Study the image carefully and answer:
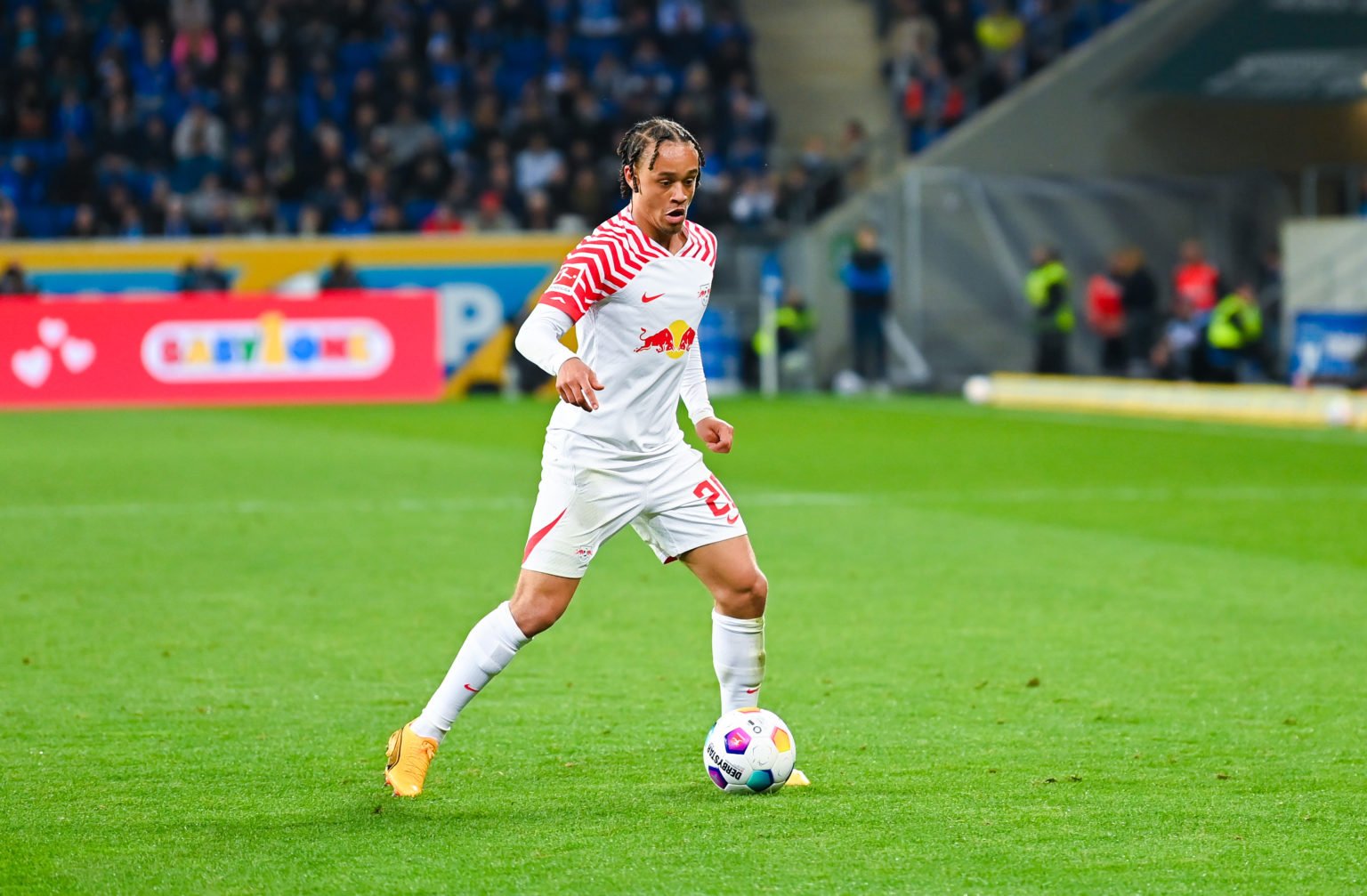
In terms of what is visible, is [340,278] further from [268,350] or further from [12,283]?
[12,283]

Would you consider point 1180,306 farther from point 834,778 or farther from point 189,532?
point 834,778

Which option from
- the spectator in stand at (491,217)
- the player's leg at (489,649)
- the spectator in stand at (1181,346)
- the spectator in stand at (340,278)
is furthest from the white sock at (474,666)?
the spectator in stand at (491,217)

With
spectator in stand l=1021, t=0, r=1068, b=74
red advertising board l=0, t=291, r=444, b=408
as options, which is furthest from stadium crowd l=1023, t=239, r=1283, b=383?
red advertising board l=0, t=291, r=444, b=408

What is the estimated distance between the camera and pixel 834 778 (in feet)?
18.4

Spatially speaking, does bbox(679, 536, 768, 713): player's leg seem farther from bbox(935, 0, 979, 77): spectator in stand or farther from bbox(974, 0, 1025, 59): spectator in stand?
bbox(974, 0, 1025, 59): spectator in stand

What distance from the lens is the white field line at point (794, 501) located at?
1289 centimetres

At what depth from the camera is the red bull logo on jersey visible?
5395 millimetres

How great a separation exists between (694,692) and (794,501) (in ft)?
21.5

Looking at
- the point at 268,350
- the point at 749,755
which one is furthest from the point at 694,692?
the point at 268,350

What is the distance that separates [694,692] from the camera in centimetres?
702

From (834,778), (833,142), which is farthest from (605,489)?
(833,142)

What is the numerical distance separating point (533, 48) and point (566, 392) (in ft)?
84.9

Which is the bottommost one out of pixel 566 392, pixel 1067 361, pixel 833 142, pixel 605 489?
pixel 1067 361

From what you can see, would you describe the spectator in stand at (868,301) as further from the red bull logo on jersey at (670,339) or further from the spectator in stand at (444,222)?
the red bull logo on jersey at (670,339)
